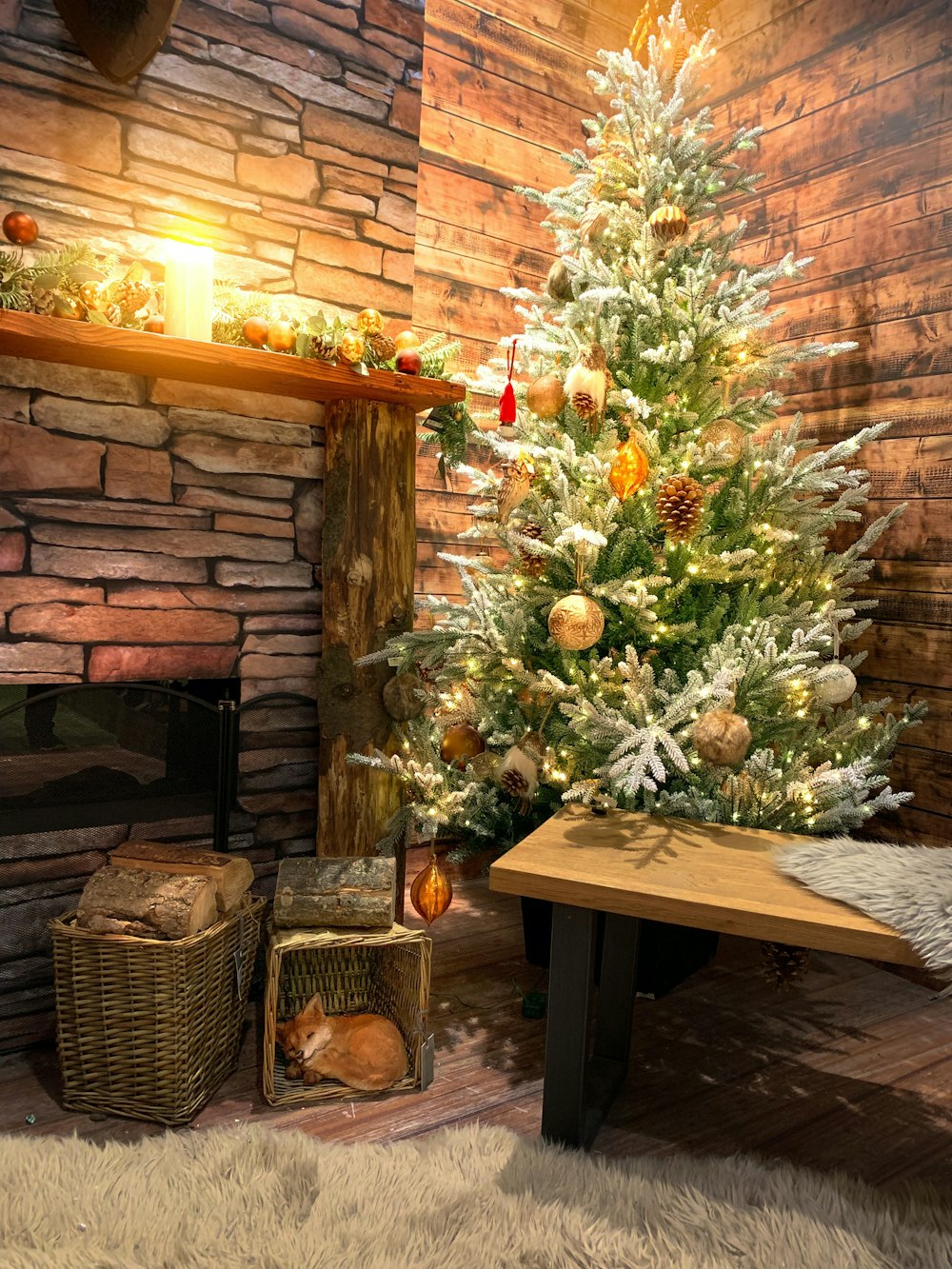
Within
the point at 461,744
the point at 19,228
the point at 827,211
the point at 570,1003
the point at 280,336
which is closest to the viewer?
the point at 570,1003

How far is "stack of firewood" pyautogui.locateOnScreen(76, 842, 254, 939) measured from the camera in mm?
1734

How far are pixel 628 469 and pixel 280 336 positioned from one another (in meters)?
0.83

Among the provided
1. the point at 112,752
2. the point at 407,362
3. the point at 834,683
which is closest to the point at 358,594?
the point at 407,362

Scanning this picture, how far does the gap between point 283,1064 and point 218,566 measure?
113 centimetres

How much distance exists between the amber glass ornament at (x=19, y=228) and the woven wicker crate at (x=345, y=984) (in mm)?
1505

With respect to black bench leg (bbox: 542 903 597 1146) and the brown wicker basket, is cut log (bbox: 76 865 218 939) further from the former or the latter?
black bench leg (bbox: 542 903 597 1146)

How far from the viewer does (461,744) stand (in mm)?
2283

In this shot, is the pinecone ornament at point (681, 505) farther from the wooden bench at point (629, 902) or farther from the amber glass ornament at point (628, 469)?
the wooden bench at point (629, 902)

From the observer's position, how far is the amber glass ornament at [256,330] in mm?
2023

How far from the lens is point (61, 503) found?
202cm

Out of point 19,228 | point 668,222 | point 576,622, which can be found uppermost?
point 668,222

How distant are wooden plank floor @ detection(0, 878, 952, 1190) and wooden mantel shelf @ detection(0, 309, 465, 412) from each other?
1462 millimetres

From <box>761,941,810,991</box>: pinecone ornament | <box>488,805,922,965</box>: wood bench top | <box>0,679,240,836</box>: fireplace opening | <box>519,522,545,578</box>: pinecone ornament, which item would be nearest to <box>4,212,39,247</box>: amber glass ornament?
<box>0,679,240,836</box>: fireplace opening

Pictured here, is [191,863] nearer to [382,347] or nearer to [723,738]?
[723,738]
